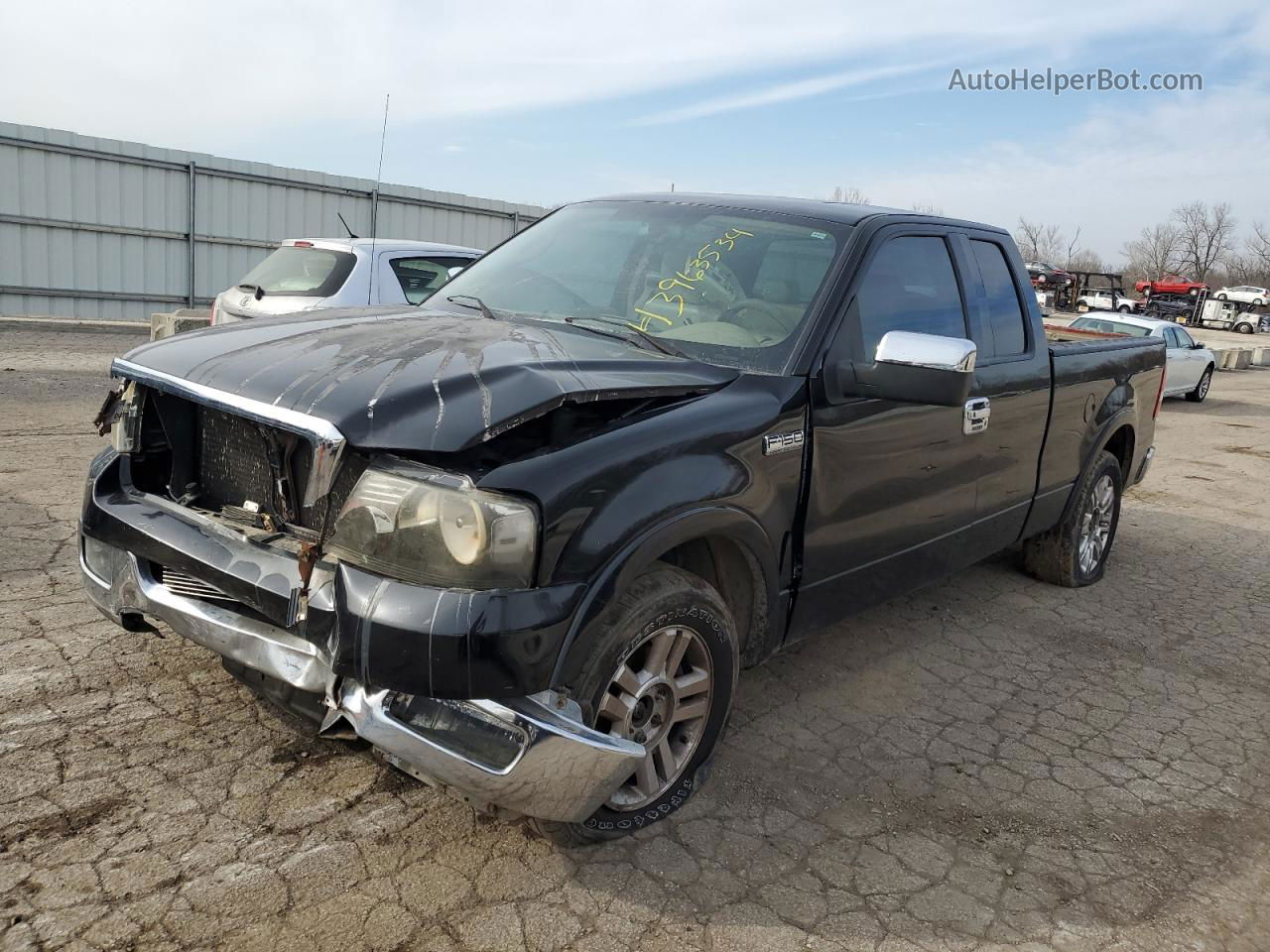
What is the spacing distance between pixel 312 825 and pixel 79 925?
620mm

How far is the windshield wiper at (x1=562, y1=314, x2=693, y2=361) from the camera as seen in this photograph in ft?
11.3

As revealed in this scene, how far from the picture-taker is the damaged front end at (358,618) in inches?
94.2

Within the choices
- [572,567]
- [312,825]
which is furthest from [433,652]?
[312,825]

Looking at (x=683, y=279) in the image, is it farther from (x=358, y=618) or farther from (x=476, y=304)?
(x=358, y=618)

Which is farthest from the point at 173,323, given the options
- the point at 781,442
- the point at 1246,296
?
the point at 1246,296

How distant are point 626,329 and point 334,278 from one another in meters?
5.43

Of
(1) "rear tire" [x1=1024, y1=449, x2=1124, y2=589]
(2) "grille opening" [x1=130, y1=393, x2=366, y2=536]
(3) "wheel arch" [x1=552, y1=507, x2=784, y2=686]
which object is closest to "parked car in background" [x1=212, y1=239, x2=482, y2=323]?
(1) "rear tire" [x1=1024, y1=449, x2=1124, y2=589]

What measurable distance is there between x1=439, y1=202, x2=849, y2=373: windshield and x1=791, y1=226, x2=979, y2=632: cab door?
0.69 feet

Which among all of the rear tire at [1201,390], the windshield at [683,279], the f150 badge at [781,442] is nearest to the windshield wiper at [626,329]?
the windshield at [683,279]

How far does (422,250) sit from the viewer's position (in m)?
8.89

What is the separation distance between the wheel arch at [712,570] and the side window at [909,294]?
35.5 inches

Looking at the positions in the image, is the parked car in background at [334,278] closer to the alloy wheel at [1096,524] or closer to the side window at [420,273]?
the side window at [420,273]

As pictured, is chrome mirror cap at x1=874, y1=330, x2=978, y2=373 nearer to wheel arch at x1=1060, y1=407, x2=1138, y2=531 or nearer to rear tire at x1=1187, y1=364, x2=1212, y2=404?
wheel arch at x1=1060, y1=407, x2=1138, y2=531

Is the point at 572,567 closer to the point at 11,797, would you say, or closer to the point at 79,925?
the point at 79,925
